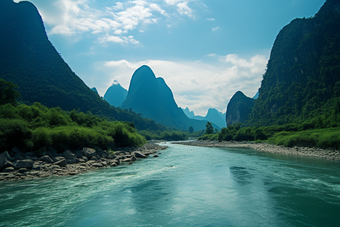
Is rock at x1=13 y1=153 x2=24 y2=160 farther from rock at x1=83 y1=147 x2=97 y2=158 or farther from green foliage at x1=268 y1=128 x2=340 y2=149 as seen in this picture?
green foliage at x1=268 y1=128 x2=340 y2=149

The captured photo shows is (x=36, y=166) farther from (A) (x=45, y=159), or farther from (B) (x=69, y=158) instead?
(B) (x=69, y=158)

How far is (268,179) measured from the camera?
42.8ft

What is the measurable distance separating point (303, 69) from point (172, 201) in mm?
109268

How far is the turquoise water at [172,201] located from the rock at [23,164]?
2.56 metres

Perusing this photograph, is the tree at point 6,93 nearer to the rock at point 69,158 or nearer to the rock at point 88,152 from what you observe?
the rock at point 88,152

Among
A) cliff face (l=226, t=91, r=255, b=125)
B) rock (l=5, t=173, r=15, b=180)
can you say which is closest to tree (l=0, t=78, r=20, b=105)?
rock (l=5, t=173, r=15, b=180)

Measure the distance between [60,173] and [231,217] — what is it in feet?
42.0

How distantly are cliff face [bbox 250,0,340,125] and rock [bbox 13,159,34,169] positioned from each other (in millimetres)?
85161

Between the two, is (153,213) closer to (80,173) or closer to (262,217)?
(262,217)

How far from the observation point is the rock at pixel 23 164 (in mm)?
13358

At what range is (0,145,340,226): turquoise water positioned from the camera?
22.9ft

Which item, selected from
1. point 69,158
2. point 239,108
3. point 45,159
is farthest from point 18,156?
point 239,108

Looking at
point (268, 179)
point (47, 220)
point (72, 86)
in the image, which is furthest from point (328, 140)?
point (72, 86)

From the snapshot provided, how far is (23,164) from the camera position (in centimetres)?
1353
